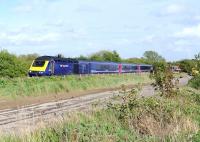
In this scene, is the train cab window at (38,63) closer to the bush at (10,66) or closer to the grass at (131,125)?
Result: the bush at (10,66)

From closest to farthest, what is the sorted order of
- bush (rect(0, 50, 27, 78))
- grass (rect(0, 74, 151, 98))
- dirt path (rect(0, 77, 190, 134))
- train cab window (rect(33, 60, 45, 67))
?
dirt path (rect(0, 77, 190, 134)) → grass (rect(0, 74, 151, 98)) → train cab window (rect(33, 60, 45, 67)) → bush (rect(0, 50, 27, 78))

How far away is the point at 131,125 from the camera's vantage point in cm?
1438

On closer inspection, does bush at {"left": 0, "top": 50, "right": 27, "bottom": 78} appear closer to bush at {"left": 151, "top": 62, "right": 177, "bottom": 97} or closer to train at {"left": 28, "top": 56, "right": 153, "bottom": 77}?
train at {"left": 28, "top": 56, "right": 153, "bottom": 77}

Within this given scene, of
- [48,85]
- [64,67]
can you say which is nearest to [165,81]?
[48,85]

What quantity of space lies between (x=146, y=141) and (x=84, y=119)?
2.87 meters

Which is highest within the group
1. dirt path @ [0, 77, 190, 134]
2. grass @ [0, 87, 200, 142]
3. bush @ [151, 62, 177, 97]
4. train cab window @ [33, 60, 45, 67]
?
train cab window @ [33, 60, 45, 67]

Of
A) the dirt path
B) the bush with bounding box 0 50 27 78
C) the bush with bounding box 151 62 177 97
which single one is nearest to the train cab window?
the bush with bounding box 0 50 27 78

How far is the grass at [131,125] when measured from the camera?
12148 mm

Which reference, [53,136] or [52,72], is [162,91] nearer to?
[53,136]

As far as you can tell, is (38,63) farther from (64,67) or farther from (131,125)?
(131,125)

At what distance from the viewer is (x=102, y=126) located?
1338 centimetres

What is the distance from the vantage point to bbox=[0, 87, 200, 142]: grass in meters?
12.1

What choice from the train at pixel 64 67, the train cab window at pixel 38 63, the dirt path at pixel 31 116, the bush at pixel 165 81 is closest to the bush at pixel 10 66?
the train at pixel 64 67

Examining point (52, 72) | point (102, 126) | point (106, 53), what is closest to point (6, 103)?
point (102, 126)
